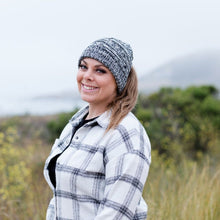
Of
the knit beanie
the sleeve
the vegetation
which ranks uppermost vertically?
the knit beanie

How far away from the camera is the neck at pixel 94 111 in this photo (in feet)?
7.49

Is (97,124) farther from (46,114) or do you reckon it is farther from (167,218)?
(46,114)

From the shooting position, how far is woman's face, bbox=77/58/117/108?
7.09 ft

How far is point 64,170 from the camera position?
207cm

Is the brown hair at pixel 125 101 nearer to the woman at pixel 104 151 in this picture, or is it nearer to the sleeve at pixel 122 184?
the woman at pixel 104 151

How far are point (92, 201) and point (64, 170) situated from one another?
0.72ft

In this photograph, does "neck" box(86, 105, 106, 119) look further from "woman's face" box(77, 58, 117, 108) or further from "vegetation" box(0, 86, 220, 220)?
"vegetation" box(0, 86, 220, 220)

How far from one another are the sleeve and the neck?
0.42m

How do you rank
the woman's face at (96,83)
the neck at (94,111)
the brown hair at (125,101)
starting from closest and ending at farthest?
the brown hair at (125,101) → the woman's face at (96,83) → the neck at (94,111)

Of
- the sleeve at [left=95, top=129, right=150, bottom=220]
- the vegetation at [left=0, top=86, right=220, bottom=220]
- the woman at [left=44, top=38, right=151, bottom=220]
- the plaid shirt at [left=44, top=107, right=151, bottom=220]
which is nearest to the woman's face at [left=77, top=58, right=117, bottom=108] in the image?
the woman at [left=44, top=38, right=151, bottom=220]

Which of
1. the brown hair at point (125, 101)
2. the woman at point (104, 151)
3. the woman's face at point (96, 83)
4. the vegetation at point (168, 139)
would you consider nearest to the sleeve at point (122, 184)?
the woman at point (104, 151)

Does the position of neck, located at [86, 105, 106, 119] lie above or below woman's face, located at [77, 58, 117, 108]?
below

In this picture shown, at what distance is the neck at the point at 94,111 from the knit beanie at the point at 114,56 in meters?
0.16

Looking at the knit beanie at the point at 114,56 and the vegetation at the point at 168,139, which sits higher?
the knit beanie at the point at 114,56
